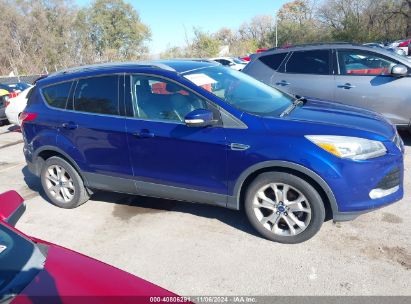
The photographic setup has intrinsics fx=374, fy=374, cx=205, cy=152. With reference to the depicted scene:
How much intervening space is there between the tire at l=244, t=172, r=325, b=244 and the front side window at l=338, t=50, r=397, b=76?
3.69 meters

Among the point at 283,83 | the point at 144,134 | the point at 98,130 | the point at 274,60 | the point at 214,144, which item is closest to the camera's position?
the point at 214,144

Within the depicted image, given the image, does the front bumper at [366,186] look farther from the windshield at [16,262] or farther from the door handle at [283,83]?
the door handle at [283,83]

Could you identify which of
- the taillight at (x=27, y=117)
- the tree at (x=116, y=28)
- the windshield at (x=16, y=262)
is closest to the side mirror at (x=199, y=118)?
the windshield at (x=16, y=262)

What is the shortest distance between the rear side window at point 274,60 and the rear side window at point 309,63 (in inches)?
6.2

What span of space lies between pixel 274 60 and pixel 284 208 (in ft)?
13.7

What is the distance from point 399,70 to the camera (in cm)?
577

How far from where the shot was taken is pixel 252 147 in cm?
337

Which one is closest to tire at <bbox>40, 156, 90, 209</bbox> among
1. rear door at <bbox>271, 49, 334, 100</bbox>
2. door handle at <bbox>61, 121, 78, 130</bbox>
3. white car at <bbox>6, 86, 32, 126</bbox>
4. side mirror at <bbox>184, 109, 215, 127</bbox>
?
door handle at <bbox>61, 121, 78, 130</bbox>

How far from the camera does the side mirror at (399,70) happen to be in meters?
5.77

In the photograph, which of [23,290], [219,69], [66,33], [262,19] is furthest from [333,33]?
[23,290]

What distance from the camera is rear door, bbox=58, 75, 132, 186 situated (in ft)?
13.3

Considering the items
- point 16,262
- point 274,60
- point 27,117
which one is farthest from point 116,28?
point 16,262

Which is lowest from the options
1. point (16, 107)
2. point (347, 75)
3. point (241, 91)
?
point (16, 107)

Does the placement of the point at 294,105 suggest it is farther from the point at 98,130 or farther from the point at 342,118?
the point at 98,130
